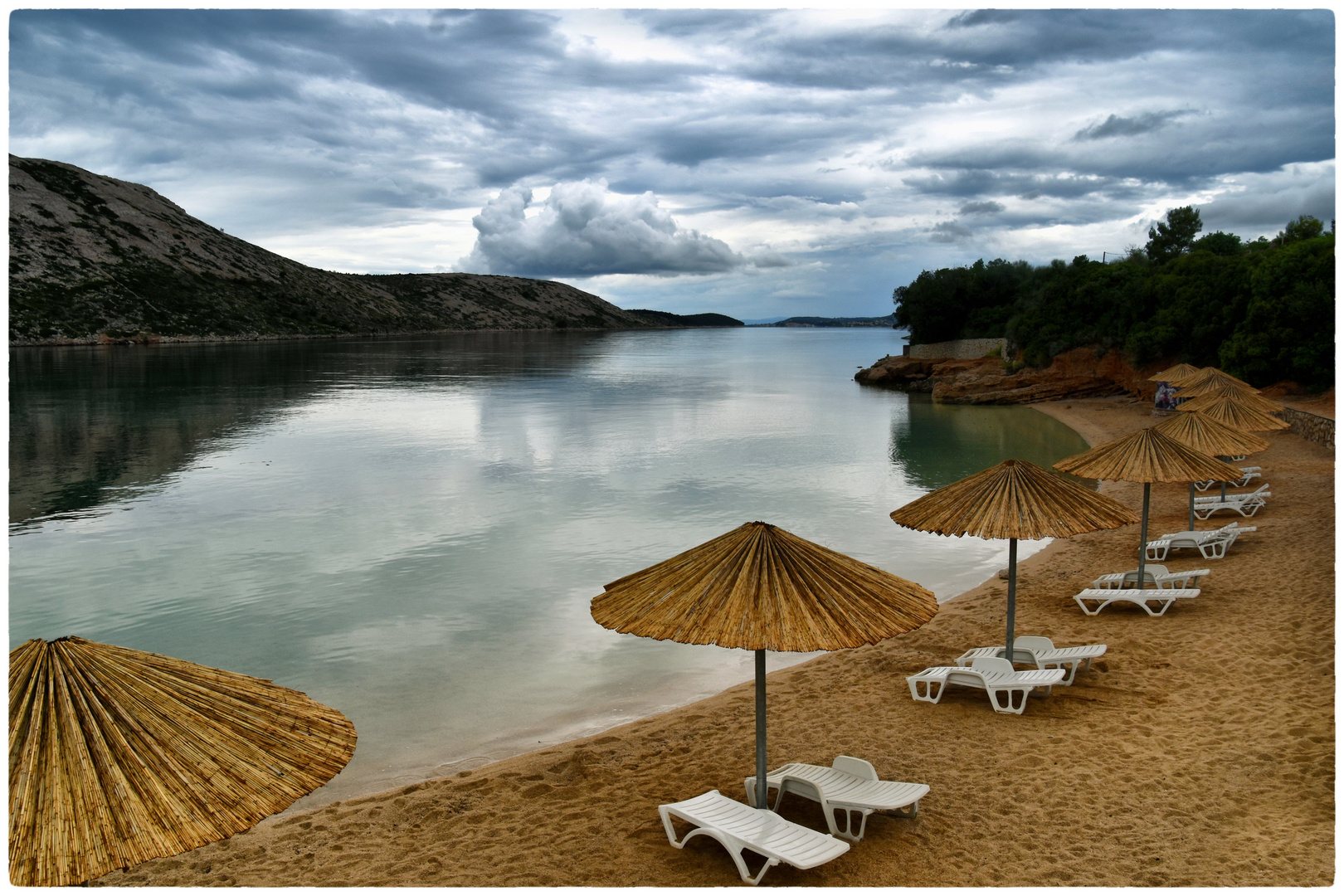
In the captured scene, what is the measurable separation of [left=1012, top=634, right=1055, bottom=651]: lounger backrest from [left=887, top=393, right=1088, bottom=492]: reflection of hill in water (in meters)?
14.1

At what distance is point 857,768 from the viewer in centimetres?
634

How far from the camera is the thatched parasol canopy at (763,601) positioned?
5547mm

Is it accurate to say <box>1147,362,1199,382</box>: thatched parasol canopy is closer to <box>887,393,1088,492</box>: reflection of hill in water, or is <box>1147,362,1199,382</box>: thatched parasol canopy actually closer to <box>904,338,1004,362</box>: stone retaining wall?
<box>887,393,1088,492</box>: reflection of hill in water

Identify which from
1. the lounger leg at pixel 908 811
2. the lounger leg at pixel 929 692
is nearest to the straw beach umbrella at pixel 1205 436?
the lounger leg at pixel 929 692

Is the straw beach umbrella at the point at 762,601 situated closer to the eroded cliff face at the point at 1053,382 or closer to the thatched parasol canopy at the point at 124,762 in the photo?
the thatched parasol canopy at the point at 124,762

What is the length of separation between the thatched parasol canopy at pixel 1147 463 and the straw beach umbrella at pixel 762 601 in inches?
226

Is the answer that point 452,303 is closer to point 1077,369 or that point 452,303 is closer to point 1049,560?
point 1077,369

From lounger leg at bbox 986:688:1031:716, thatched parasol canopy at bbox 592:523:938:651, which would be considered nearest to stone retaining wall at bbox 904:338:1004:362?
lounger leg at bbox 986:688:1031:716

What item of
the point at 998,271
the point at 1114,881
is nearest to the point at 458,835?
the point at 1114,881

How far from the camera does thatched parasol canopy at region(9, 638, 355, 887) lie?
3584mm

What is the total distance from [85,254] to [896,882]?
121m

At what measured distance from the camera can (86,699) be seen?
3.80 metres

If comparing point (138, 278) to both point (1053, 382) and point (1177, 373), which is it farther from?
point (1177, 373)

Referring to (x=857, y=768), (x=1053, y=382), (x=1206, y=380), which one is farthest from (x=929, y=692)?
(x=1053, y=382)
